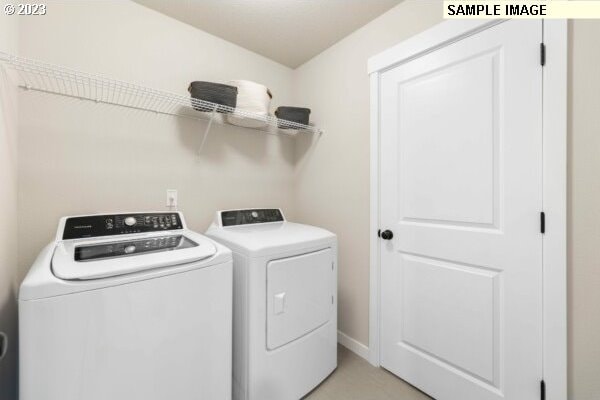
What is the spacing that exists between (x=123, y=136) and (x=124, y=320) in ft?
3.90

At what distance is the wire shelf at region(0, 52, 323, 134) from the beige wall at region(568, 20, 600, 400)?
1570 millimetres

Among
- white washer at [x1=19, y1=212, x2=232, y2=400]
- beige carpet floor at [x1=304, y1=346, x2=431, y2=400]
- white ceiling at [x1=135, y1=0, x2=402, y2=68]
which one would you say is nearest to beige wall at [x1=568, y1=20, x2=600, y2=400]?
beige carpet floor at [x1=304, y1=346, x2=431, y2=400]

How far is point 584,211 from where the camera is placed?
1.06m

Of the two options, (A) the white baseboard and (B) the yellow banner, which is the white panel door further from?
(A) the white baseboard

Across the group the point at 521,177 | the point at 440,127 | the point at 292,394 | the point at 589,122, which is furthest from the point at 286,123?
the point at 292,394

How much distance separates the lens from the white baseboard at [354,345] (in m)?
1.91

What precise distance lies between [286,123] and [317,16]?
2.45 feet

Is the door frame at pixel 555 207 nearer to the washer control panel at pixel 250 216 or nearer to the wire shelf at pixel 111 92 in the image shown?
the wire shelf at pixel 111 92

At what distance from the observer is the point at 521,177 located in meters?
1.21

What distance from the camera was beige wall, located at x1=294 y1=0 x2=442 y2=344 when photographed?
1.85m

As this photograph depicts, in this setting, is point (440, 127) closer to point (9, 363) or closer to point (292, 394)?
point (292, 394)

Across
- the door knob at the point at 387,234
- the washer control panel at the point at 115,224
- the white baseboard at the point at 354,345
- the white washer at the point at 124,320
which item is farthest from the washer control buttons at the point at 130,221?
the white baseboard at the point at 354,345

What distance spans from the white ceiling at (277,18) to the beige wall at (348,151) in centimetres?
12

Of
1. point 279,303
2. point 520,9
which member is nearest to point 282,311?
point 279,303
